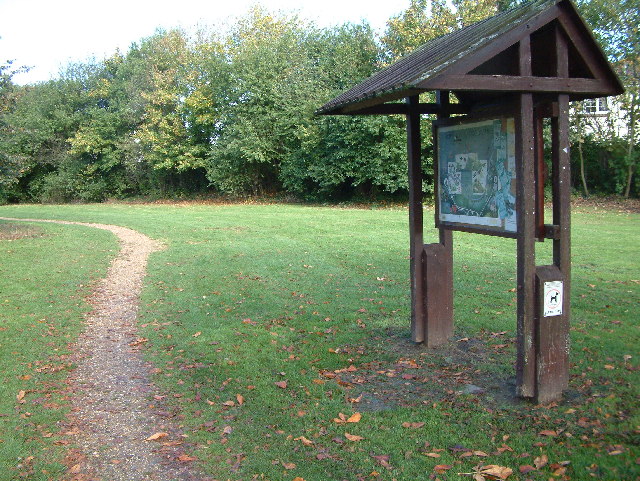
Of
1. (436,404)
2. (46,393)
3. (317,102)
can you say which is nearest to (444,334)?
(436,404)

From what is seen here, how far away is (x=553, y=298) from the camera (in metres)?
5.14

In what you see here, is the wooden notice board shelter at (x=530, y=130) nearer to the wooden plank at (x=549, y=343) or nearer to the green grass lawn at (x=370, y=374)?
the wooden plank at (x=549, y=343)

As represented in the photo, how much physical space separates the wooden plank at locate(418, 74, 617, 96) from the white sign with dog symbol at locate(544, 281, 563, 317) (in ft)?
5.56

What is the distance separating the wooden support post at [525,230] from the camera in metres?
5.11

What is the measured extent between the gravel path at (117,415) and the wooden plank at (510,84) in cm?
362

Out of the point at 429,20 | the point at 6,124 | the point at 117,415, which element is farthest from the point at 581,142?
the point at 117,415

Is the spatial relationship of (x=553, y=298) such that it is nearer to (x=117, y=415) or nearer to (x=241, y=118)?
(x=117, y=415)

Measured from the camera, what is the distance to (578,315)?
814 cm

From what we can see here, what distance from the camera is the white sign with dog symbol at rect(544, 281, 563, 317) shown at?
5113mm

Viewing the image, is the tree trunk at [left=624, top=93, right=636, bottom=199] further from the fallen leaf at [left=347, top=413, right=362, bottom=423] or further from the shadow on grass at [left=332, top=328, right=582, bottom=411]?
the fallen leaf at [left=347, top=413, right=362, bottom=423]

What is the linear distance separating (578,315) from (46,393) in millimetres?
6751

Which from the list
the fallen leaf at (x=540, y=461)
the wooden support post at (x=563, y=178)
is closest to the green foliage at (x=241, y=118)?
the wooden support post at (x=563, y=178)

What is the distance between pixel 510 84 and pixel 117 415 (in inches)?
182

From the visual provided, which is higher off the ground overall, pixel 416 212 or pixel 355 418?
pixel 416 212
